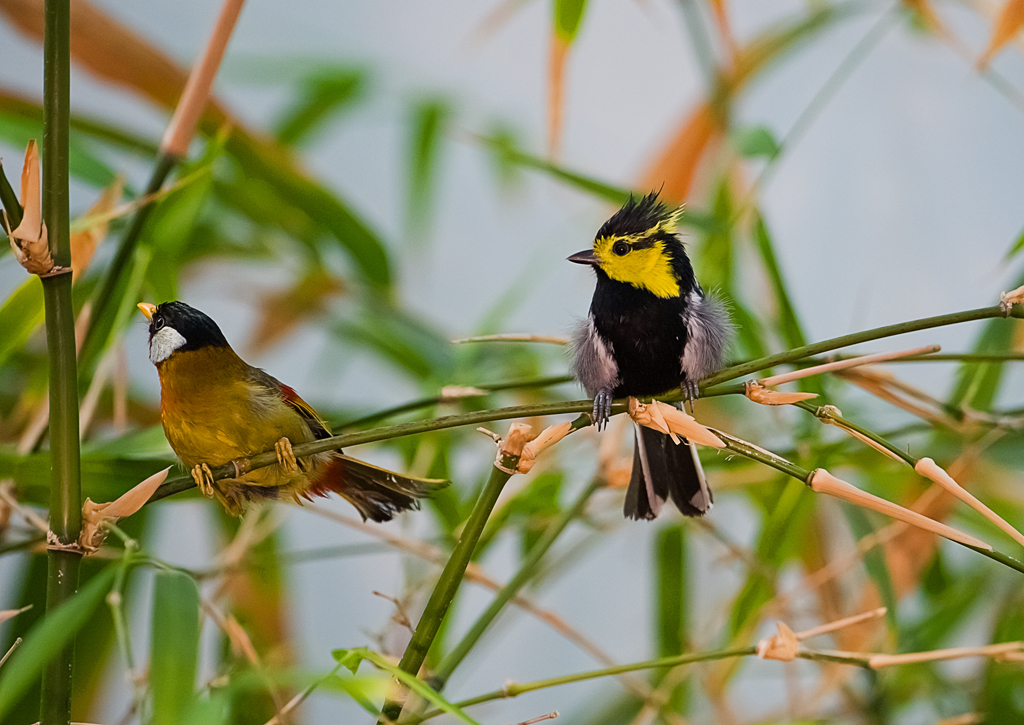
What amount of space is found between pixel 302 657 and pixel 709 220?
3.38 feet

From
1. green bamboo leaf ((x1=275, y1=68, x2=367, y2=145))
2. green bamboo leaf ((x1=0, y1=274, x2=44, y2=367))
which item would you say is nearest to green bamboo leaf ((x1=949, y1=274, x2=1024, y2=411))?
green bamboo leaf ((x1=0, y1=274, x2=44, y2=367))

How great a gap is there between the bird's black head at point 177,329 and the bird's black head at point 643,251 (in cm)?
24

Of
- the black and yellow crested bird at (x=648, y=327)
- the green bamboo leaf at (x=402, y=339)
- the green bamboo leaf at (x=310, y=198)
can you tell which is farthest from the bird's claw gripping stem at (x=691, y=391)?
the green bamboo leaf at (x=310, y=198)

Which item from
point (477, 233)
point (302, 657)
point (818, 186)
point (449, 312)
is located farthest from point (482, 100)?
point (302, 657)

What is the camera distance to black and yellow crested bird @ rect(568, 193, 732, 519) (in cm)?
61

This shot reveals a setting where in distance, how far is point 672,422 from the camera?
1.20 ft

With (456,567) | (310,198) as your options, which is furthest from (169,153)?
(310,198)

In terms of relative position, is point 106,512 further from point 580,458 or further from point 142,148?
point 580,458

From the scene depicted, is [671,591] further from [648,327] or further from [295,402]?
[295,402]

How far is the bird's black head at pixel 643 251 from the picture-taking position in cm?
60

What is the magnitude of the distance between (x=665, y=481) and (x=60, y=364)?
0.45 metres

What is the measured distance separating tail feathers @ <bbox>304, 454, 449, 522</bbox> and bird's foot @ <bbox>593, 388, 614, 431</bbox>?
0.39ft

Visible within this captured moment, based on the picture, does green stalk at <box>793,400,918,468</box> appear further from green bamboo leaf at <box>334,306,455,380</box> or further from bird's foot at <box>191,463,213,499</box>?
green bamboo leaf at <box>334,306,455,380</box>

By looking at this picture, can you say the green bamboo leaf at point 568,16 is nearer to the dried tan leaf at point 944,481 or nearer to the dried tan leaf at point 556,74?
the dried tan leaf at point 556,74
